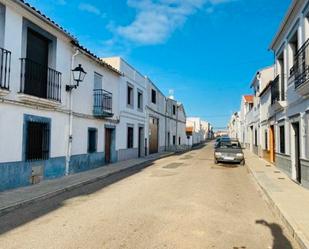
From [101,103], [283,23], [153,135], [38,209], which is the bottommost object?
[38,209]

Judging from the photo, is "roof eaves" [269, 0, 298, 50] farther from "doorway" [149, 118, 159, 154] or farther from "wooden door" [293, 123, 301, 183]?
"doorway" [149, 118, 159, 154]

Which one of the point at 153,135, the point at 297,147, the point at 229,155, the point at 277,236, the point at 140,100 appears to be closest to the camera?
the point at 277,236

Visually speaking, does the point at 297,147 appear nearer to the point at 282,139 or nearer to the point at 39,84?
the point at 282,139

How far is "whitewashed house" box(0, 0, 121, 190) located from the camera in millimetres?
9367

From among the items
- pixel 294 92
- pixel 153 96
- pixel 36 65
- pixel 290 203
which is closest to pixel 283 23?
pixel 294 92

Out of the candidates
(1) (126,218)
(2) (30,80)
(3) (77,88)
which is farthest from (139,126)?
(1) (126,218)

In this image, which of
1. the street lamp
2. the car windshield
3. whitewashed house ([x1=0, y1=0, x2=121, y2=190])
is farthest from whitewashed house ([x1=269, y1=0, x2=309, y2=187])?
whitewashed house ([x1=0, y1=0, x2=121, y2=190])

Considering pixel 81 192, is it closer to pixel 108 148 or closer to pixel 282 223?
pixel 282 223

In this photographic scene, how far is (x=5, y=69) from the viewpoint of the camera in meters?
9.16

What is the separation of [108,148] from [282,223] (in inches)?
517

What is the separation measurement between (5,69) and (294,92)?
33.1 ft

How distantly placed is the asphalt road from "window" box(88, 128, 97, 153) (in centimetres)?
577

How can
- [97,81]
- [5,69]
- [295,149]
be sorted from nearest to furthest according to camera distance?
[5,69], [295,149], [97,81]

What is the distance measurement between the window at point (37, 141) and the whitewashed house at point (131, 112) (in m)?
7.94
